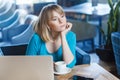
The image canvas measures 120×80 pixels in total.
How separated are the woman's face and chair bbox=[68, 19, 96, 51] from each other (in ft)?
7.74

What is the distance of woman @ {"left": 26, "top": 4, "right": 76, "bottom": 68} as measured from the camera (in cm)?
190

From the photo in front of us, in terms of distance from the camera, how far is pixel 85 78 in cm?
143

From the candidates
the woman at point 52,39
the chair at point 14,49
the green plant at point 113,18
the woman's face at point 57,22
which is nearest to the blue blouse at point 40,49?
the woman at point 52,39

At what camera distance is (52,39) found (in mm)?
1995

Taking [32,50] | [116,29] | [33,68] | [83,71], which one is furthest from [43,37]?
[116,29]

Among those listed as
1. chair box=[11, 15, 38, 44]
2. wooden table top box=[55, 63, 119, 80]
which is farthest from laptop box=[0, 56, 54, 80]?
chair box=[11, 15, 38, 44]

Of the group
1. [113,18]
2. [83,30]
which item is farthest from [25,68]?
[83,30]

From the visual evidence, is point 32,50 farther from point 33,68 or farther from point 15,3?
point 15,3

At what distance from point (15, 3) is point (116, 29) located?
1873mm

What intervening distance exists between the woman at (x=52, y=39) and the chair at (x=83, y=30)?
7.23 feet

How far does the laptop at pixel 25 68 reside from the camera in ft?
3.48

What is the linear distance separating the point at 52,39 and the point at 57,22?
0.22 meters

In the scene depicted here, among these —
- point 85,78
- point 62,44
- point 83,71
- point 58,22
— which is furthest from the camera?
point 62,44

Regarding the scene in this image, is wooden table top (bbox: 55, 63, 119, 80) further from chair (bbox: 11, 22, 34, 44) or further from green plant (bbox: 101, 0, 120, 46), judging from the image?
chair (bbox: 11, 22, 34, 44)
